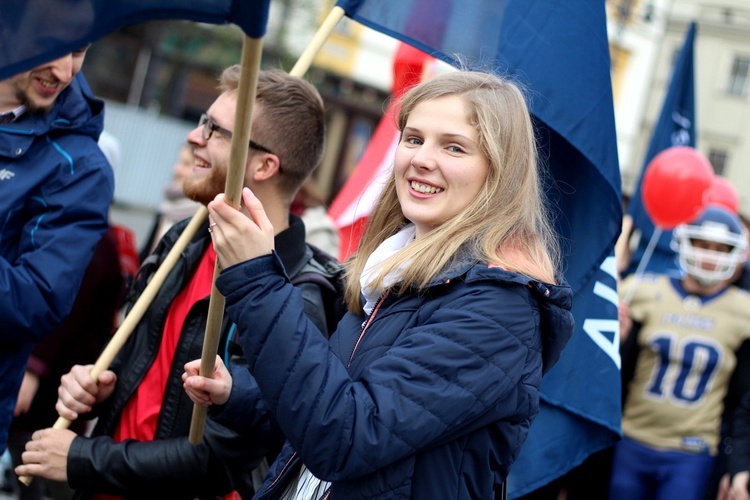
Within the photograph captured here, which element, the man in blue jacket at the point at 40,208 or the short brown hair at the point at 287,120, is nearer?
the man in blue jacket at the point at 40,208

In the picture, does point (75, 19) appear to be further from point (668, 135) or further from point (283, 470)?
point (668, 135)

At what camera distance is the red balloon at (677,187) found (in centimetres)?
568

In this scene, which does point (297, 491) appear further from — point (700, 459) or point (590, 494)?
point (590, 494)

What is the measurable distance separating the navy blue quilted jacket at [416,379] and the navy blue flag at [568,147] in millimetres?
1264

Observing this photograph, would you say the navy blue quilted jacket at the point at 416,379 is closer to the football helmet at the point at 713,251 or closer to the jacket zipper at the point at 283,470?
the jacket zipper at the point at 283,470

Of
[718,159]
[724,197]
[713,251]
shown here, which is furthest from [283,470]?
[718,159]

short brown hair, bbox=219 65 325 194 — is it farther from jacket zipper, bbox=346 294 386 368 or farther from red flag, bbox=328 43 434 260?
red flag, bbox=328 43 434 260

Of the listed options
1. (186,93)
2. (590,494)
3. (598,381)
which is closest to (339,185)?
(186,93)

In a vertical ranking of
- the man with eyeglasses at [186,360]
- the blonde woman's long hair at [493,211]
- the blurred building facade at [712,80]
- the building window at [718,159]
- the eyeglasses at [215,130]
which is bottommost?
the man with eyeglasses at [186,360]

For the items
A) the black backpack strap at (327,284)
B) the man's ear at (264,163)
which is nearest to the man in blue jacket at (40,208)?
the man's ear at (264,163)

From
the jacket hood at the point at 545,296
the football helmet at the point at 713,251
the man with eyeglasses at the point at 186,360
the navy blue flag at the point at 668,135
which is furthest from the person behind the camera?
the navy blue flag at the point at 668,135

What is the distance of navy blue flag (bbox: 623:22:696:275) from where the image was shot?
6.60m

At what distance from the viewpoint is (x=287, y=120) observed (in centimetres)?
295

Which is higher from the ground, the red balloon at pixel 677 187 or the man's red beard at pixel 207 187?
the red balloon at pixel 677 187
